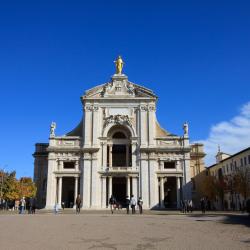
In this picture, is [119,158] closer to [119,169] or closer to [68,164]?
[119,169]

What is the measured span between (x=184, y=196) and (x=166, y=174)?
15.0 ft

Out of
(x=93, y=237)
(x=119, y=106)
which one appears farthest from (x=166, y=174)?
(x=93, y=237)

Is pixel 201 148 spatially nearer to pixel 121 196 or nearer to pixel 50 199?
pixel 121 196

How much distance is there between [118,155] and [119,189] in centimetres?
600

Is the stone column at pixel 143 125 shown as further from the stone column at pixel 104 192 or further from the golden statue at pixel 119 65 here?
the stone column at pixel 104 192

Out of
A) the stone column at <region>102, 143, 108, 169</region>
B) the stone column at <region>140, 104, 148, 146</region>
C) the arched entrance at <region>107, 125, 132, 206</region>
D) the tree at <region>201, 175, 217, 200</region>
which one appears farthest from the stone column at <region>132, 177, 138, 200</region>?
the tree at <region>201, 175, 217, 200</region>

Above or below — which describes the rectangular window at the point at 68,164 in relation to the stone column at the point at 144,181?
above

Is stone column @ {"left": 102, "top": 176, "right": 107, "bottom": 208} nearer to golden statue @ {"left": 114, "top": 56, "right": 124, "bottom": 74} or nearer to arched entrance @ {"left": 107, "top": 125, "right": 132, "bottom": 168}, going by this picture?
arched entrance @ {"left": 107, "top": 125, "right": 132, "bottom": 168}

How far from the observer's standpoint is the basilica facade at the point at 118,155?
5709cm

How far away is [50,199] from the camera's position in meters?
56.8

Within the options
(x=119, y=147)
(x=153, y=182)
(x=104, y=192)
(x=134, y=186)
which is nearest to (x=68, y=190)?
(x=104, y=192)

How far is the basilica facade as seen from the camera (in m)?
57.1

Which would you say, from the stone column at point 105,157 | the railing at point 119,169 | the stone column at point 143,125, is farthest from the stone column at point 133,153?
the stone column at point 105,157

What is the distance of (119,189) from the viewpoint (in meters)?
61.3
